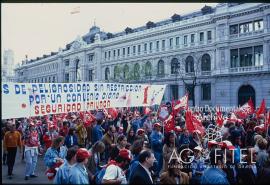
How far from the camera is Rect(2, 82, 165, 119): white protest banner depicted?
27.2 feet

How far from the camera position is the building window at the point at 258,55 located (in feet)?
123

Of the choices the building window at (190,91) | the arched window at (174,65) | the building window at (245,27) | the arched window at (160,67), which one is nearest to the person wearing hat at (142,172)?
the building window at (245,27)

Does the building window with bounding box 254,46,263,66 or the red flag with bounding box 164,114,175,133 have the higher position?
the building window with bounding box 254,46,263,66

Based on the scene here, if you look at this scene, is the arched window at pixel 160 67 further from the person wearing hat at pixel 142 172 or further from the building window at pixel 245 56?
the person wearing hat at pixel 142 172

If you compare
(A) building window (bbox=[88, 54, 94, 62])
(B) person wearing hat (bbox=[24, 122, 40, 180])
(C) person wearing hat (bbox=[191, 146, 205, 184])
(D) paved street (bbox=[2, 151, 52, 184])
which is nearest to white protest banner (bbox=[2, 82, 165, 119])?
(B) person wearing hat (bbox=[24, 122, 40, 180])

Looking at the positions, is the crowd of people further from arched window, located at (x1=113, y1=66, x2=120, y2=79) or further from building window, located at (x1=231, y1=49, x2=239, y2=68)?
arched window, located at (x1=113, y1=66, x2=120, y2=79)

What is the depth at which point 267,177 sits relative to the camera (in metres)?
5.37

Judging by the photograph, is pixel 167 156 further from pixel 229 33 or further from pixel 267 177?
pixel 229 33

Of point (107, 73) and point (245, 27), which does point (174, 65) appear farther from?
point (107, 73)

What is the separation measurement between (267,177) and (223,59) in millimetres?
36852

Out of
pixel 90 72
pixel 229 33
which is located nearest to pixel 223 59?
pixel 229 33

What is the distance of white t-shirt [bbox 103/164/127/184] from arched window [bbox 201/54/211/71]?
1566 inches

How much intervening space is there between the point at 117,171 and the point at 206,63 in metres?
40.3

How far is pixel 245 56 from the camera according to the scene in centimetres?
3916
